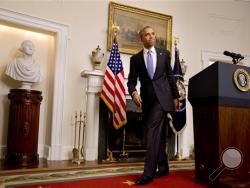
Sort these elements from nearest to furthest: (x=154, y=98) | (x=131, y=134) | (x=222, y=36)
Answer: (x=154, y=98)
(x=131, y=134)
(x=222, y=36)

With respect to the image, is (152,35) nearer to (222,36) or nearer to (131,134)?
(131,134)

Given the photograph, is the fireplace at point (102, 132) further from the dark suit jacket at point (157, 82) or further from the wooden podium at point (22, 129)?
the dark suit jacket at point (157, 82)

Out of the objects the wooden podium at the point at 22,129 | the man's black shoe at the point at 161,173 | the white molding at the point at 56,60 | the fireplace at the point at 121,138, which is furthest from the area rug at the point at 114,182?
the white molding at the point at 56,60

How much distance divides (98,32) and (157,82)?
8.13 ft

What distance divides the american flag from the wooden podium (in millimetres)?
1118

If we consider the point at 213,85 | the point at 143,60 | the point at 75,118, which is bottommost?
the point at 75,118

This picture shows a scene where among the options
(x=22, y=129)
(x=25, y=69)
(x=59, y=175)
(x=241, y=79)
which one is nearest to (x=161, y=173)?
(x=59, y=175)

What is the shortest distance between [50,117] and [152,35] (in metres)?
2.49

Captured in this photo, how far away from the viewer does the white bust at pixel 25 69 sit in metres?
3.89

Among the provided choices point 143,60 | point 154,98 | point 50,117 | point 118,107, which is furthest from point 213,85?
point 50,117

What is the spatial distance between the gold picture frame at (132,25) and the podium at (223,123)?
273cm

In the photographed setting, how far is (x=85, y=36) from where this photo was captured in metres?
4.79

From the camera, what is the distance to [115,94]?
4.29 m

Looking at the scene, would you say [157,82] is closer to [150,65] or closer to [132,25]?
[150,65]
